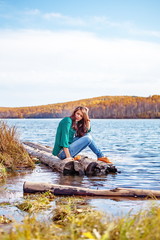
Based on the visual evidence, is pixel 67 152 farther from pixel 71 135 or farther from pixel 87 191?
pixel 87 191

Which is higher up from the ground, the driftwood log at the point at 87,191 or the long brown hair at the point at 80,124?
the long brown hair at the point at 80,124

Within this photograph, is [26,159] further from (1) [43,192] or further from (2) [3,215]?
(2) [3,215]

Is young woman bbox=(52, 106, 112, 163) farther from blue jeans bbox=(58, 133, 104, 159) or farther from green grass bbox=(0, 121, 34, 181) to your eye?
green grass bbox=(0, 121, 34, 181)

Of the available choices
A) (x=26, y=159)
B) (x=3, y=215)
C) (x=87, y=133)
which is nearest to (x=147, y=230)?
(x=3, y=215)

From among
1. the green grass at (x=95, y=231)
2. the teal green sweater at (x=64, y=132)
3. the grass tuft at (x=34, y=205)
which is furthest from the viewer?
the teal green sweater at (x=64, y=132)

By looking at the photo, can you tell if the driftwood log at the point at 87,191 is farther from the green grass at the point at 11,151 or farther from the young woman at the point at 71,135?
the green grass at the point at 11,151

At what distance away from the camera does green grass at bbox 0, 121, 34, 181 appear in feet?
33.0

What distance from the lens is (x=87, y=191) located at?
6355mm

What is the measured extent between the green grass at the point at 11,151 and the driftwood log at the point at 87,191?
3.58 m

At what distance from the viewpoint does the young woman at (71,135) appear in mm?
9438

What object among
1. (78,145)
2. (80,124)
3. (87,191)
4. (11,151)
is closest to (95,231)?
(87,191)

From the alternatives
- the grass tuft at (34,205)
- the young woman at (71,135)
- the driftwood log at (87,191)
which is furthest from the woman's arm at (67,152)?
the grass tuft at (34,205)

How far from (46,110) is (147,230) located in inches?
4923

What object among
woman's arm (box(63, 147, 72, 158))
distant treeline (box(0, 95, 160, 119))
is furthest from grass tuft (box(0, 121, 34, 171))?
distant treeline (box(0, 95, 160, 119))
